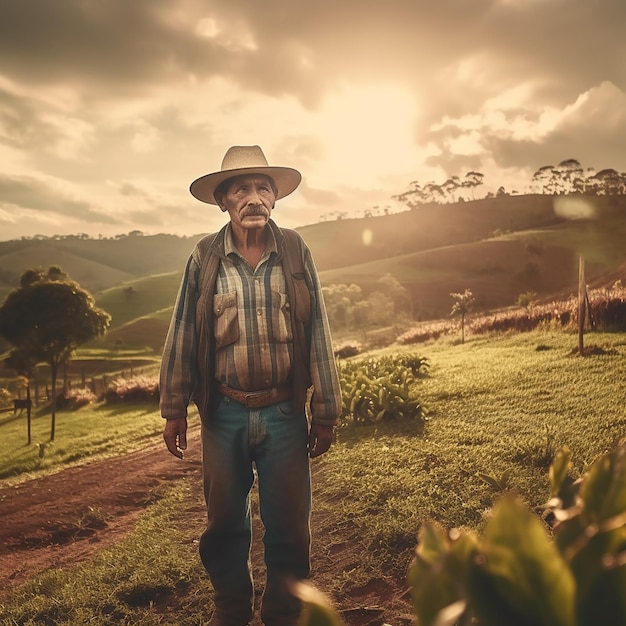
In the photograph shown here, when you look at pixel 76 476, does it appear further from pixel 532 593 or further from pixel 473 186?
pixel 473 186

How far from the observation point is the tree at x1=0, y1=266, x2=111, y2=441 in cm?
1207

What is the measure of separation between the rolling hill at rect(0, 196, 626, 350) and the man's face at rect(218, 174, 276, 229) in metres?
17.8

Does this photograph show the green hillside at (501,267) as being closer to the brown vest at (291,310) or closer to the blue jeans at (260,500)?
the brown vest at (291,310)

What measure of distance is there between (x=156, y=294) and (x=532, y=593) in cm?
9615

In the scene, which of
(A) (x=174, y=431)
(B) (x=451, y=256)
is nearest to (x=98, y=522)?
(A) (x=174, y=431)

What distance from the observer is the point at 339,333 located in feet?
117

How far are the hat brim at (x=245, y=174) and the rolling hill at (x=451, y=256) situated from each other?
57.2ft

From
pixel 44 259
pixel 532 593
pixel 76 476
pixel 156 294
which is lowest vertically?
pixel 76 476

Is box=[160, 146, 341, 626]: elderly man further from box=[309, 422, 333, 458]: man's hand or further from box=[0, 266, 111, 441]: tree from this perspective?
box=[0, 266, 111, 441]: tree

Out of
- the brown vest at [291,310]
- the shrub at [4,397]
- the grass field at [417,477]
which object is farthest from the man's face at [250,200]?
the shrub at [4,397]

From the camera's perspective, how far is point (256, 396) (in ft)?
9.62

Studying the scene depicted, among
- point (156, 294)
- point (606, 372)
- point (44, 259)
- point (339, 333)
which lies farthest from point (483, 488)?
point (44, 259)

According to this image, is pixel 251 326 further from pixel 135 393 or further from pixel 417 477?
pixel 135 393

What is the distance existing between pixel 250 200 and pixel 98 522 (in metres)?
4.29
